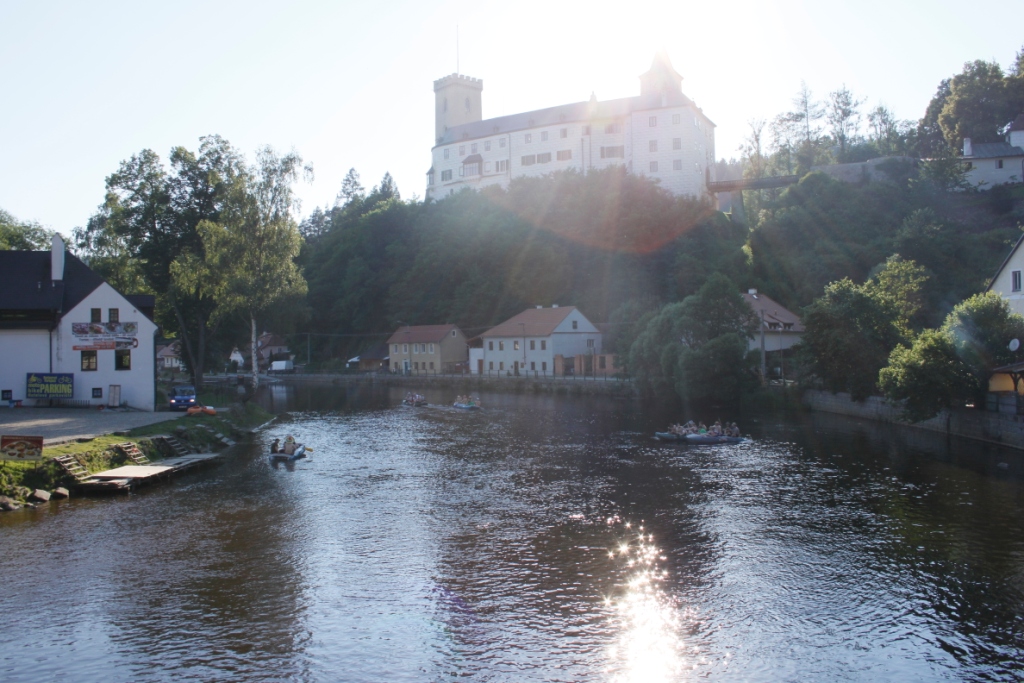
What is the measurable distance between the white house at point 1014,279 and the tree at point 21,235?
65.1 metres

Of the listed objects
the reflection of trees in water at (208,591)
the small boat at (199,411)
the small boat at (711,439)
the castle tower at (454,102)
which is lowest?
the reflection of trees in water at (208,591)

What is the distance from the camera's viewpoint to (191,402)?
144ft

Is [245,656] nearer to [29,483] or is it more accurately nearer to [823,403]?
[29,483]

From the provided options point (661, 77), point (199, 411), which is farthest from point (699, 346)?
point (661, 77)

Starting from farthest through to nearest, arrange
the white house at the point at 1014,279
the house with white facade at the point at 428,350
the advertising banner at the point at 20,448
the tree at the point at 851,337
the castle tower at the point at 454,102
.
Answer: the castle tower at the point at 454,102 → the house with white facade at the point at 428,350 → the tree at the point at 851,337 → the white house at the point at 1014,279 → the advertising banner at the point at 20,448

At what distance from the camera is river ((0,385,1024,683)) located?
14.0m

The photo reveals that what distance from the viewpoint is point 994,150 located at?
273ft

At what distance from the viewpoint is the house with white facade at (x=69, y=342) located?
38.9 metres

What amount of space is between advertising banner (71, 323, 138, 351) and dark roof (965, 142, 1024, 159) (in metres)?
85.1

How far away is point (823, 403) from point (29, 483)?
43.0 meters

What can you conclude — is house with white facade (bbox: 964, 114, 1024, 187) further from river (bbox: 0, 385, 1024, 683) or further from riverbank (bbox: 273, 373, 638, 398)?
river (bbox: 0, 385, 1024, 683)

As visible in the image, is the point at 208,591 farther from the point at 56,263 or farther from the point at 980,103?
the point at 980,103

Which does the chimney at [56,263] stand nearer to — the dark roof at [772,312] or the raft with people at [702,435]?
the raft with people at [702,435]

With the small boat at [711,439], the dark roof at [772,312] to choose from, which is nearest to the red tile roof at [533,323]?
the dark roof at [772,312]
